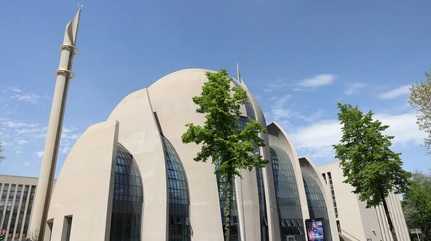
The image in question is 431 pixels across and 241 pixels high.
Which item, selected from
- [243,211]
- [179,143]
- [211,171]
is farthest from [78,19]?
[243,211]

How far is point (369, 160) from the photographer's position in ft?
98.3

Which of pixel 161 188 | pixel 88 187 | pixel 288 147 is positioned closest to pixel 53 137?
pixel 88 187

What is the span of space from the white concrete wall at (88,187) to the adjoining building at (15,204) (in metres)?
49.6

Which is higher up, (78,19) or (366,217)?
(78,19)

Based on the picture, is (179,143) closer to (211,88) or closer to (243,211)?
(243,211)

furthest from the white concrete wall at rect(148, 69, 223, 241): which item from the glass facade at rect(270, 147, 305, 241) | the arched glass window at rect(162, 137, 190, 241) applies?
the glass facade at rect(270, 147, 305, 241)

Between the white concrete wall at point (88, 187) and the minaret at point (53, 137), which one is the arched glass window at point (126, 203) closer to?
the white concrete wall at point (88, 187)

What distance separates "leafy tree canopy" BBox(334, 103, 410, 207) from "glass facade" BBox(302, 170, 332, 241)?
21.2 meters

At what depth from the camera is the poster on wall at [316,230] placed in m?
28.1

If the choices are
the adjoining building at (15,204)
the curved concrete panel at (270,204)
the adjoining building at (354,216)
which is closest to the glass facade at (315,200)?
the adjoining building at (354,216)

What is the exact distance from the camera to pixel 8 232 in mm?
74062

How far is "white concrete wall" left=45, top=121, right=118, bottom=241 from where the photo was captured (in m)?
29.9

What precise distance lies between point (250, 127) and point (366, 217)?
42.3 m

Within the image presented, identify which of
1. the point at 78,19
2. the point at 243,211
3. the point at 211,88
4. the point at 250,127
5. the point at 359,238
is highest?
the point at 78,19
